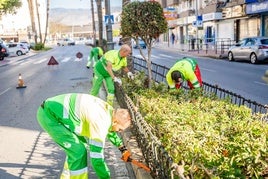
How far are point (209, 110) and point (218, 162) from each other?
202 centimetres

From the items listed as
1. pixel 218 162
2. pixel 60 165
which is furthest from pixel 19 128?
pixel 218 162

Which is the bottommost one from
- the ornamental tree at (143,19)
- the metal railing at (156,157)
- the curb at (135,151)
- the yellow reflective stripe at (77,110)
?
the curb at (135,151)

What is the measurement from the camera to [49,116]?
3748mm

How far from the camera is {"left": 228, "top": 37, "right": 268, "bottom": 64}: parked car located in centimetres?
1953

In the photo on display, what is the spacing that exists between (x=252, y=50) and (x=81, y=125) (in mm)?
18407

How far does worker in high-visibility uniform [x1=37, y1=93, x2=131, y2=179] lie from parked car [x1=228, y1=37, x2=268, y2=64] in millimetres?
17388

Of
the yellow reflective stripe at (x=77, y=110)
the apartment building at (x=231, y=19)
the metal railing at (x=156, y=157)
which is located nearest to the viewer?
the metal railing at (x=156, y=157)

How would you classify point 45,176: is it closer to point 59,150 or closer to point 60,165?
point 60,165

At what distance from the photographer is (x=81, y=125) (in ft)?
11.8

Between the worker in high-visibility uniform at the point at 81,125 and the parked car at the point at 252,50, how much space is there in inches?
685

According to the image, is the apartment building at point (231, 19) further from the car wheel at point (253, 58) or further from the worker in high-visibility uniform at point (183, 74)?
the worker in high-visibility uniform at point (183, 74)

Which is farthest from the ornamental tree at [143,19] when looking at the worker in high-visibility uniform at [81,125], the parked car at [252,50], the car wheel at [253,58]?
the car wheel at [253,58]

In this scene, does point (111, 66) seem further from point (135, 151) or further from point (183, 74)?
point (135, 151)

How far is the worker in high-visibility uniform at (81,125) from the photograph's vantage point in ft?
11.0
